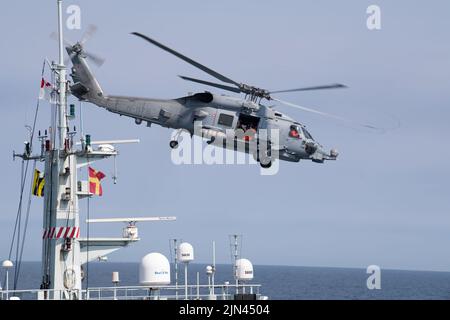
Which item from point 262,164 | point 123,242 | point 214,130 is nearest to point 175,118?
point 214,130

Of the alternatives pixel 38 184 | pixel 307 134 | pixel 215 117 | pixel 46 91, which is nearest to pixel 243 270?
pixel 215 117

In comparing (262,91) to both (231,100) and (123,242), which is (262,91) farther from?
(123,242)

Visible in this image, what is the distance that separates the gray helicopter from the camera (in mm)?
40562

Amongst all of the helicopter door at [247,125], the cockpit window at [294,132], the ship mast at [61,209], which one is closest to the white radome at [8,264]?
the ship mast at [61,209]

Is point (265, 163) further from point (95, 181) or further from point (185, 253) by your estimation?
point (95, 181)

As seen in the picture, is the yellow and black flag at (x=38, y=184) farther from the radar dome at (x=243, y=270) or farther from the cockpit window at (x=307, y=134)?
the cockpit window at (x=307, y=134)

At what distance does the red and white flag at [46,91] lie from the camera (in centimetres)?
3484

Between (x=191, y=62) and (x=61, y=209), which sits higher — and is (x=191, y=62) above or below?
above

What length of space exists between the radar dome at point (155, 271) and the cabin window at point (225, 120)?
1110cm

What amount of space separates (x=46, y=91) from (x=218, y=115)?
34.4 ft

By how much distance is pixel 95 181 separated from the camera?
3606 centimetres
